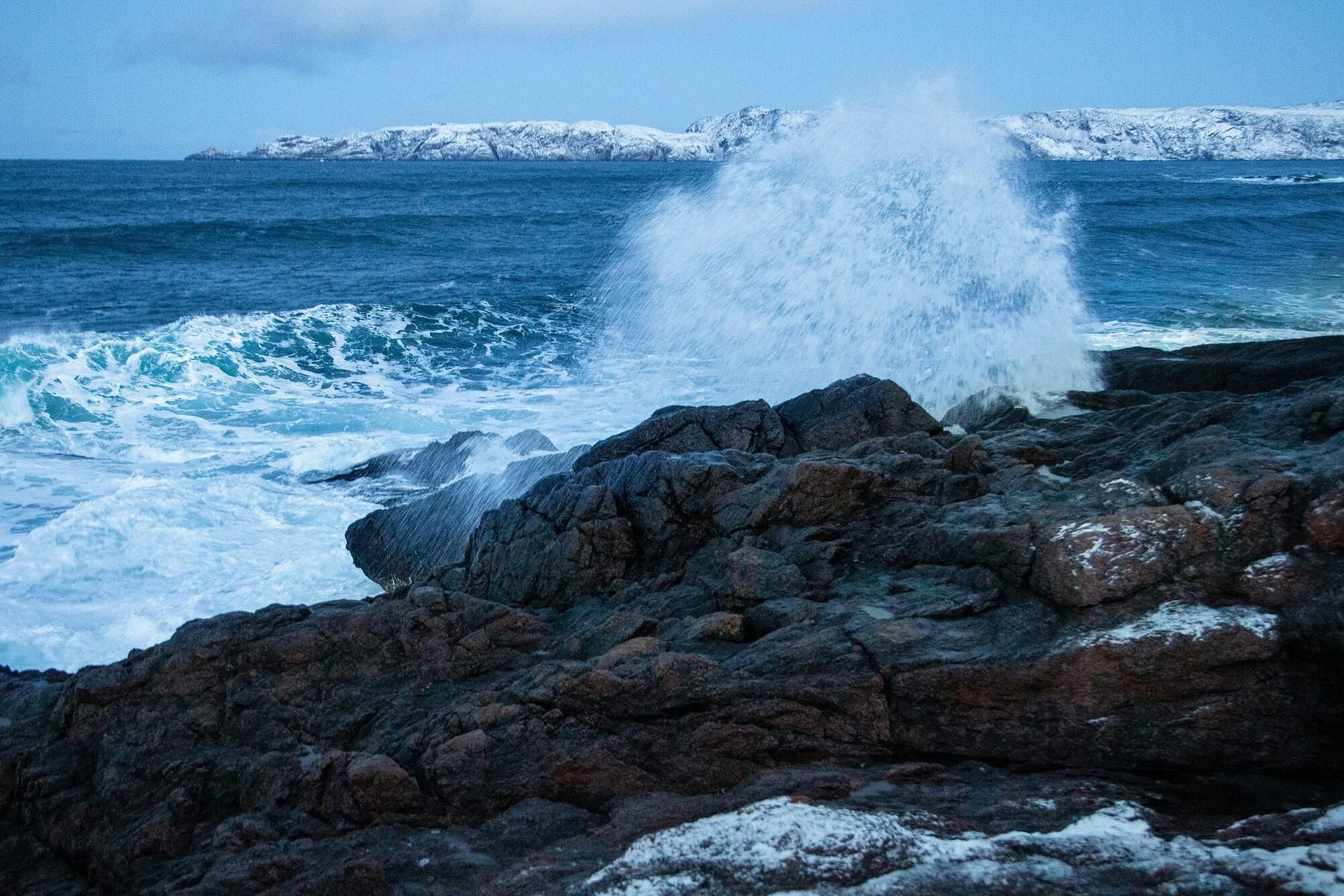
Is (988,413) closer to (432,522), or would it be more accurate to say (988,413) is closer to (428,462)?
(432,522)

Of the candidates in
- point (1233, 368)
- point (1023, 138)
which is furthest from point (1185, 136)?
point (1233, 368)

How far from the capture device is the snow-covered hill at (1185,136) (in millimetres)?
113125

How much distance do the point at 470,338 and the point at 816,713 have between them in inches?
616

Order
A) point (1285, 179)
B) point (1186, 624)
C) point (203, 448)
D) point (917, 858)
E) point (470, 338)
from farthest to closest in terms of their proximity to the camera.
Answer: point (1285, 179)
point (470, 338)
point (203, 448)
point (1186, 624)
point (917, 858)

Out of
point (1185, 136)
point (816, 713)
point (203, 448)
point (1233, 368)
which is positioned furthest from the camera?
point (1185, 136)

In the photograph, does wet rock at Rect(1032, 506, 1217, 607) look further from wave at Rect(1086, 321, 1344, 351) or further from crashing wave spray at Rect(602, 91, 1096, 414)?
wave at Rect(1086, 321, 1344, 351)

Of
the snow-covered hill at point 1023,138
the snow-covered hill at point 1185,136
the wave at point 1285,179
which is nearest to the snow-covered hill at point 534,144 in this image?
the snow-covered hill at point 1023,138

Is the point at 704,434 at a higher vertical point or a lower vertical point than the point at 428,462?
higher

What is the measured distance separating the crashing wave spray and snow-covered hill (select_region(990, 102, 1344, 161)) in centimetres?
10382

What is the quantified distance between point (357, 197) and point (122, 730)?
49849 millimetres

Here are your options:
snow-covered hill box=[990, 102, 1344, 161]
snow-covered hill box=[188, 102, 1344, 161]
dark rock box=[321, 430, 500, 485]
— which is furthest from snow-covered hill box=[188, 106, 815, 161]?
dark rock box=[321, 430, 500, 485]

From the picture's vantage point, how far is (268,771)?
3.59 meters

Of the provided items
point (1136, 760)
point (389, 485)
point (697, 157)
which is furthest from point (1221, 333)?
point (697, 157)

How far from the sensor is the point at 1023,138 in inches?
4060
